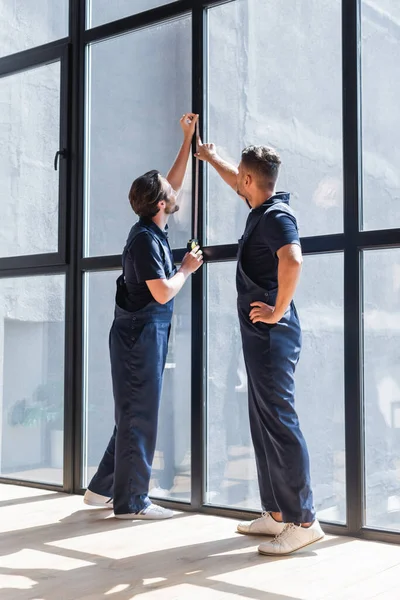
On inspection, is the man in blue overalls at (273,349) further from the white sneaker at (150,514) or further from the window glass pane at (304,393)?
the white sneaker at (150,514)

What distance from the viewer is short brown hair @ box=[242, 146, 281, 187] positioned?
263 centimetres

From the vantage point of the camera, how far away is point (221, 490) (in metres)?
3.10

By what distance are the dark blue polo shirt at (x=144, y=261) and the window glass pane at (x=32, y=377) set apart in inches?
30.4

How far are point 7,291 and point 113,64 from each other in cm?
123

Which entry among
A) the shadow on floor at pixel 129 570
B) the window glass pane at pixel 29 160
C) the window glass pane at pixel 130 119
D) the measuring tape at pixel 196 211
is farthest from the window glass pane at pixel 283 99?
the shadow on floor at pixel 129 570

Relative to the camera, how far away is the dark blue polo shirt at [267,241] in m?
2.53

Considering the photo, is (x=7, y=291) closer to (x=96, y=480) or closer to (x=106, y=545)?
(x=96, y=480)

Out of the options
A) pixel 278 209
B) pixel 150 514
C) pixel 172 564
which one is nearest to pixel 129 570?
pixel 172 564

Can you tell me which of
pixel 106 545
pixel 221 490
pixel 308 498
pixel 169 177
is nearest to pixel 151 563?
pixel 106 545

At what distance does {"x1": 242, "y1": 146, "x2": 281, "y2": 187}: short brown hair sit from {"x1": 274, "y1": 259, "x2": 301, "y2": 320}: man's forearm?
1.09 ft

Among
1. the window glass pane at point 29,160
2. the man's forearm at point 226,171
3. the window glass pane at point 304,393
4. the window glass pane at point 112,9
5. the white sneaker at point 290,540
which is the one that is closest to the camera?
the white sneaker at point 290,540

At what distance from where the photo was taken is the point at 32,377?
150 inches

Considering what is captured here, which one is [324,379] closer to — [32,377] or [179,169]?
[179,169]

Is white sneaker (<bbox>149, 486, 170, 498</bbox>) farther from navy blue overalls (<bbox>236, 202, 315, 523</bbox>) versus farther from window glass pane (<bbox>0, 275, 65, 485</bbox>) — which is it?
navy blue overalls (<bbox>236, 202, 315, 523</bbox>)
